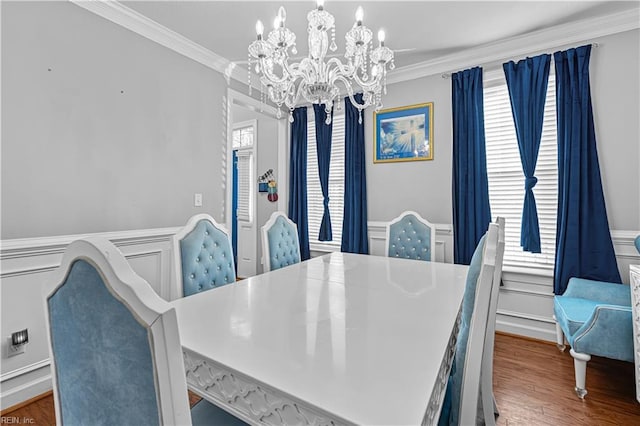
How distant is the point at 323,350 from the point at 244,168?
4299 millimetres

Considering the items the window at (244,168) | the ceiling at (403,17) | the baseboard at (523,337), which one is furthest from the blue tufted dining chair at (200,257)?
the window at (244,168)

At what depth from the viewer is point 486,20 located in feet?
8.05

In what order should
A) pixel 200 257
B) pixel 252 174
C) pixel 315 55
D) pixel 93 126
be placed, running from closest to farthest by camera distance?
1. pixel 315 55
2. pixel 200 257
3. pixel 93 126
4. pixel 252 174

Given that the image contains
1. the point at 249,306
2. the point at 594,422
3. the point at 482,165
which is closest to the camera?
the point at 249,306

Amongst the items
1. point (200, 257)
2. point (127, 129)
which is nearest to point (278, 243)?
point (200, 257)

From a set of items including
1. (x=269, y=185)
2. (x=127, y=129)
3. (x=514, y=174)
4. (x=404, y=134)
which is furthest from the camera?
(x=269, y=185)

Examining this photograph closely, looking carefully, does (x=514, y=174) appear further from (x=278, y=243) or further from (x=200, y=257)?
(x=200, y=257)

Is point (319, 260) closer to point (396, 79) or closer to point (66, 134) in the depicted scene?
point (66, 134)

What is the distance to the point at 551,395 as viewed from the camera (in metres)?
1.92

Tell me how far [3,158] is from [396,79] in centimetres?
335

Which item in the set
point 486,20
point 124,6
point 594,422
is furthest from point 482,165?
point 124,6

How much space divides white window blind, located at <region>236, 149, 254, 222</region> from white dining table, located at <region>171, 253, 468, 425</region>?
10.6ft

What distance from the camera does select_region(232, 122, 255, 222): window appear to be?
4.77 meters

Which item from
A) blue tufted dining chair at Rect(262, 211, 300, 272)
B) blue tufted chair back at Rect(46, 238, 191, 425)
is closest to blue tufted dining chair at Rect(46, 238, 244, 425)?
blue tufted chair back at Rect(46, 238, 191, 425)
